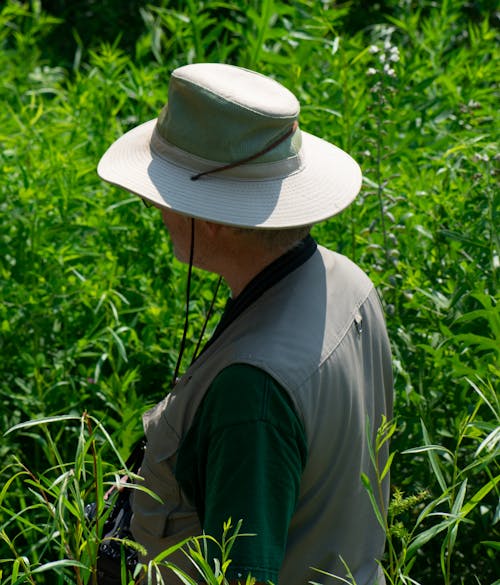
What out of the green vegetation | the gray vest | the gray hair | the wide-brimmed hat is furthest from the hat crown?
the green vegetation

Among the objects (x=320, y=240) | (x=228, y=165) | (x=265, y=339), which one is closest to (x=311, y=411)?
(x=265, y=339)

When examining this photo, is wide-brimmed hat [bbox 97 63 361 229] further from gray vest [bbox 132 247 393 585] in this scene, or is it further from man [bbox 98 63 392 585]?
gray vest [bbox 132 247 393 585]

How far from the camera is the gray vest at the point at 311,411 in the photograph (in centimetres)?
190

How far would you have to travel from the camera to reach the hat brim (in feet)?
6.46

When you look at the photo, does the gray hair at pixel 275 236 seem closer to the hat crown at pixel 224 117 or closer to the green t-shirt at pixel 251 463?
the hat crown at pixel 224 117

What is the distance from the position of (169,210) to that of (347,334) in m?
0.40

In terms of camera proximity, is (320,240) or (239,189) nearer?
(239,189)

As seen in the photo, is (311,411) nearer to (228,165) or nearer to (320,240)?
(228,165)

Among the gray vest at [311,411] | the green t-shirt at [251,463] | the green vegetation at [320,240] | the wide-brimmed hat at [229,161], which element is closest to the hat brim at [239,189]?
the wide-brimmed hat at [229,161]

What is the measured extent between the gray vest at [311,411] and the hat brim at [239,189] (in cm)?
12

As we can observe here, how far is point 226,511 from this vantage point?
179 cm

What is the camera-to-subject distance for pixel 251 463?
5.77 feet

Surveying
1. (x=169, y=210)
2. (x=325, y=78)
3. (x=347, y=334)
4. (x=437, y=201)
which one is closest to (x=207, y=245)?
(x=169, y=210)

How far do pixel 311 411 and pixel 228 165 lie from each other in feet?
1.59
